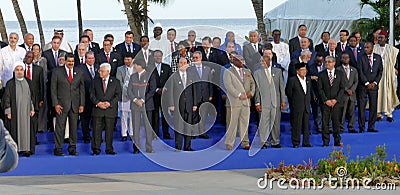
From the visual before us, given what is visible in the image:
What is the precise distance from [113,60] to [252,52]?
8.13 ft

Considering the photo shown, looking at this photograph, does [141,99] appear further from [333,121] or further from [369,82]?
[369,82]

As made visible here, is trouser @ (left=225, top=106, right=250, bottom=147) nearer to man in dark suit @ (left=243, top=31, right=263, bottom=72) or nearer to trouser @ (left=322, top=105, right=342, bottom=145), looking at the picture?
man in dark suit @ (left=243, top=31, right=263, bottom=72)

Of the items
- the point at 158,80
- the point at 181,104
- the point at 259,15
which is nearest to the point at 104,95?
the point at 158,80

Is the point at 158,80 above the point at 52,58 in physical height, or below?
below

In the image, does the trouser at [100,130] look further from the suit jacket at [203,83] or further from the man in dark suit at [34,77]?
the suit jacket at [203,83]

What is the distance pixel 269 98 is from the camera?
1430 cm

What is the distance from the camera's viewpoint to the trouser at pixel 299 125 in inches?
570

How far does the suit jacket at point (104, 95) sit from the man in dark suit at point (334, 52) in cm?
411

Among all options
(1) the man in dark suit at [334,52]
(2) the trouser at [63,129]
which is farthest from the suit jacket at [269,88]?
(2) the trouser at [63,129]

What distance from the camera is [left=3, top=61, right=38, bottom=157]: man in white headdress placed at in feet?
44.2

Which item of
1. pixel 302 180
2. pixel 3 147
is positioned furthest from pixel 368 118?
pixel 3 147

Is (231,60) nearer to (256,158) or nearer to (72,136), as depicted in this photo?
(256,158)

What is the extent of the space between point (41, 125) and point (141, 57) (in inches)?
81.2

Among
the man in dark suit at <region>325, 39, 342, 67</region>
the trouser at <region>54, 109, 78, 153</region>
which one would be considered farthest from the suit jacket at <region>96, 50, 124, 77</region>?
the man in dark suit at <region>325, 39, 342, 67</region>
